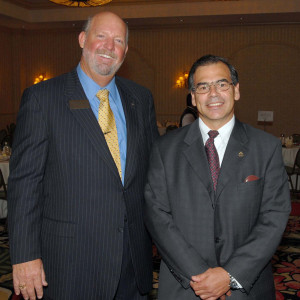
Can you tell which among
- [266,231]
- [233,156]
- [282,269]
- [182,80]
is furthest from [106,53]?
[182,80]

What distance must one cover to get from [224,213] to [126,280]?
69 centimetres

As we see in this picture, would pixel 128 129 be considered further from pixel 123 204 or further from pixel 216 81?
pixel 216 81

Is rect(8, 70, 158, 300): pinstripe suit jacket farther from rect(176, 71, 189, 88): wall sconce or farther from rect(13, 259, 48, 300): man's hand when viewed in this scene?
rect(176, 71, 189, 88): wall sconce

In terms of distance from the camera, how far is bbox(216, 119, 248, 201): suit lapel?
5.94 ft

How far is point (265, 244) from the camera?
5.76 ft

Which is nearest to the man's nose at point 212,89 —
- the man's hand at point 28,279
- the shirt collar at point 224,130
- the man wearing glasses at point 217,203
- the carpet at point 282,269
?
the man wearing glasses at point 217,203

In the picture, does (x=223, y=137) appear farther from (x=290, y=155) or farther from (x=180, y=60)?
(x=180, y=60)

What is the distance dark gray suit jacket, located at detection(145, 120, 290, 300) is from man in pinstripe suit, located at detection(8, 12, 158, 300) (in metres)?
0.22

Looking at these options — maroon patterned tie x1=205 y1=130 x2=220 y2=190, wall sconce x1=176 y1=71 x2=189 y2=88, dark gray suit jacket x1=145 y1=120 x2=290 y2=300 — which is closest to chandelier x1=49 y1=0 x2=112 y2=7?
wall sconce x1=176 y1=71 x2=189 y2=88

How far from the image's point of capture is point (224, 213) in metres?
1.80

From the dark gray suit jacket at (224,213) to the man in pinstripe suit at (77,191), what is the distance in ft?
0.72

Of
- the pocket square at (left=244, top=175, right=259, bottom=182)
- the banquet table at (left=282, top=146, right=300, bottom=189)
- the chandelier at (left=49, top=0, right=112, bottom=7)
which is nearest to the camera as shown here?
the pocket square at (left=244, top=175, right=259, bottom=182)

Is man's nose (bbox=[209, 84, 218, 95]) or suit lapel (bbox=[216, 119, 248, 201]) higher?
man's nose (bbox=[209, 84, 218, 95])

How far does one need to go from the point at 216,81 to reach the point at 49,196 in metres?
1.00
